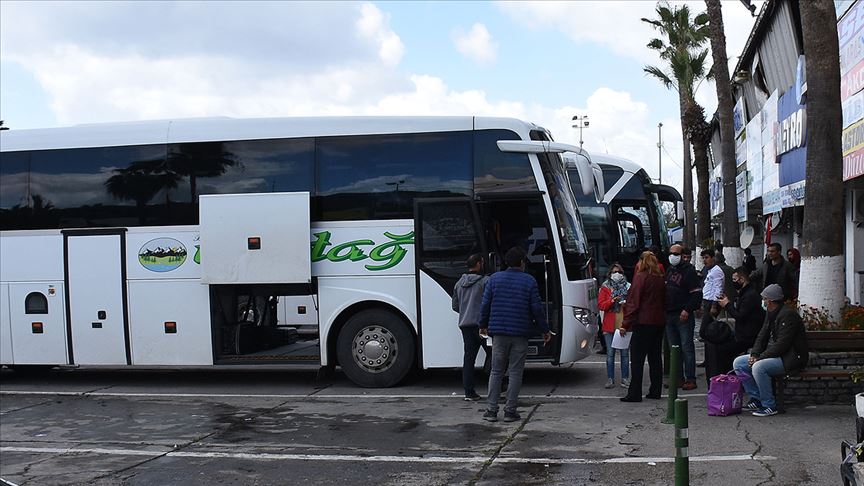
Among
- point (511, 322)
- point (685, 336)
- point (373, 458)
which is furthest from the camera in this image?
point (685, 336)

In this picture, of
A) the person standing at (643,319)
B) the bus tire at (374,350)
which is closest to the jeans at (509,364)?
the person standing at (643,319)

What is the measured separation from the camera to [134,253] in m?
12.9

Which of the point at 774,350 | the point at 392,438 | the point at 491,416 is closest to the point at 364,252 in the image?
the point at 491,416

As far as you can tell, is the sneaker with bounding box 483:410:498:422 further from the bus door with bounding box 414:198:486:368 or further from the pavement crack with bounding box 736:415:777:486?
the pavement crack with bounding box 736:415:777:486

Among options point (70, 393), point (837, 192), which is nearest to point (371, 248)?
point (70, 393)

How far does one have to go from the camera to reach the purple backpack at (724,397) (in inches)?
377

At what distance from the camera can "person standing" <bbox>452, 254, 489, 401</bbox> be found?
10.9 metres

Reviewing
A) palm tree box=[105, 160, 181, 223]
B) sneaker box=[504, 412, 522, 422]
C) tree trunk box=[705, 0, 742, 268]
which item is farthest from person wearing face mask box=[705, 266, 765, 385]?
tree trunk box=[705, 0, 742, 268]

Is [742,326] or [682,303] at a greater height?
[682,303]

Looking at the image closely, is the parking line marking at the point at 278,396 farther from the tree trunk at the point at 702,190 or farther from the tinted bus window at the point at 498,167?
the tree trunk at the point at 702,190

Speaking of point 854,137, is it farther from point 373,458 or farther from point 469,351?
point 373,458

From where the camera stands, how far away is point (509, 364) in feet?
32.3

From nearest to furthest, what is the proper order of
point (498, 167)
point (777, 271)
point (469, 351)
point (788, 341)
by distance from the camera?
point (788, 341) < point (469, 351) < point (498, 167) < point (777, 271)

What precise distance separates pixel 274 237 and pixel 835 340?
277 inches
